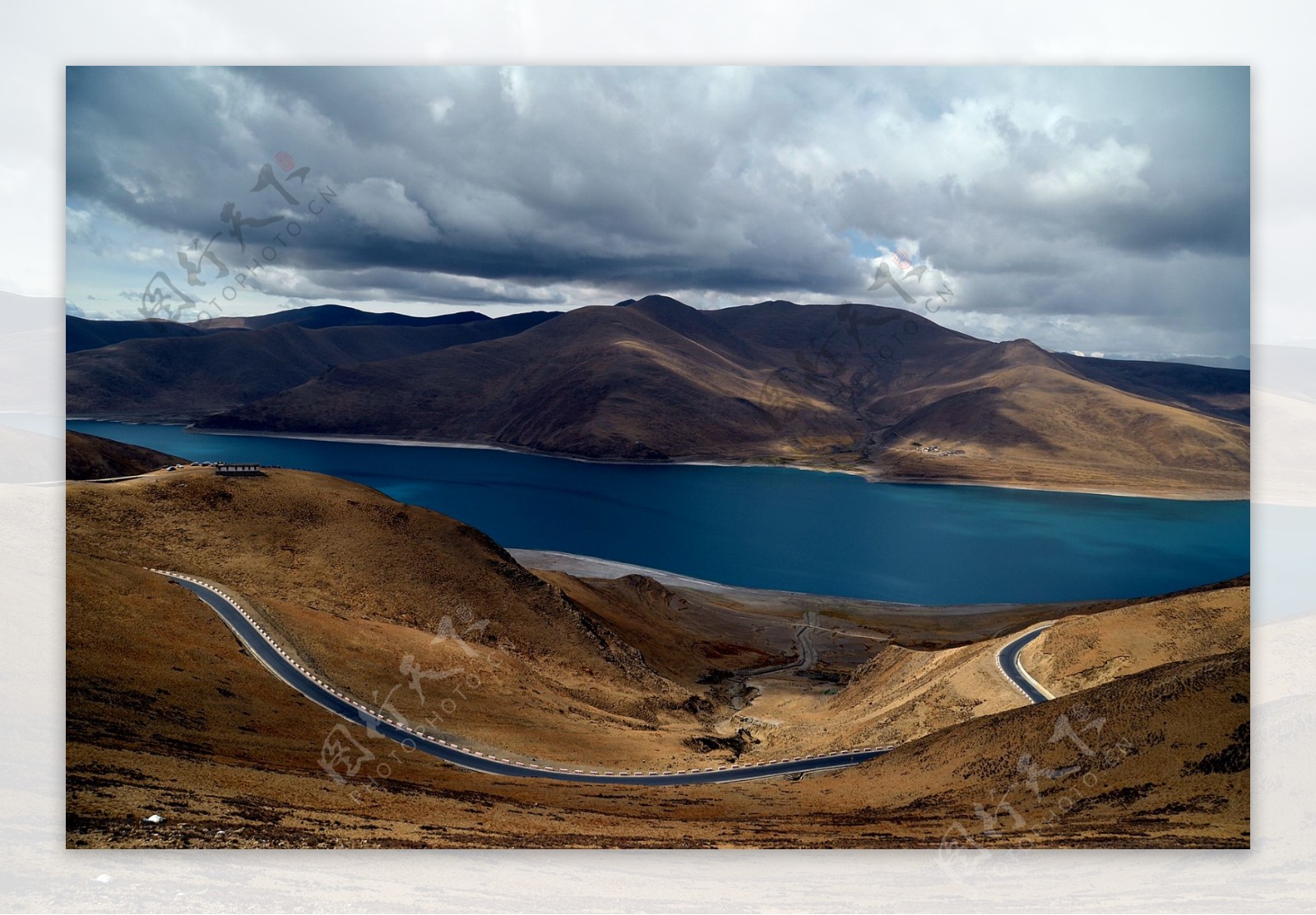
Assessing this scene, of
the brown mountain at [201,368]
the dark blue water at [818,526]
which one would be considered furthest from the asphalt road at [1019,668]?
the dark blue water at [818,526]

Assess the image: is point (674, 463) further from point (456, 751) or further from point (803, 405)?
point (456, 751)

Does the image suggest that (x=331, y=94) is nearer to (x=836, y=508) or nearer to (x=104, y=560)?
(x=104, y=560)

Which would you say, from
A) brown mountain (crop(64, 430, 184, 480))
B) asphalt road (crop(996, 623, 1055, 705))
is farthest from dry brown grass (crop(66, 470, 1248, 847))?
brown mountain (crop(64, 430, 184, 480))

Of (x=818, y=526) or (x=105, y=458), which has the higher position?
(x=105, y=458)

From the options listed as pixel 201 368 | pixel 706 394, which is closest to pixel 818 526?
pixel 201 368

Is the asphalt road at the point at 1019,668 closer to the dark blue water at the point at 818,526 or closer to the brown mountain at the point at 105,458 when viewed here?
the dark blue water at the point at 818,526

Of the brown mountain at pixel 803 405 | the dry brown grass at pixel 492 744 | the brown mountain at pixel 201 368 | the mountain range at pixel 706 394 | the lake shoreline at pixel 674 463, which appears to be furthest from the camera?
the brown mountain at pixel 803 405

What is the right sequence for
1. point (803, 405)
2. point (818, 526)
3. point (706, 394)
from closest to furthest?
point (818, 526) < point (803, 405) < point (706, 394)
